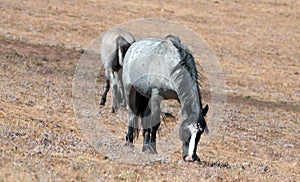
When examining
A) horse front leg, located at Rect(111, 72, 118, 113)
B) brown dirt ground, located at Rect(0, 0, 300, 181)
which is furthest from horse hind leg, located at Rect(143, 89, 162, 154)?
horse front leg, located at Rect(111, 72, 118, 113)

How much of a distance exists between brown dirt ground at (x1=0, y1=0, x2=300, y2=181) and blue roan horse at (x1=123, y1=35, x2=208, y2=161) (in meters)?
0.64

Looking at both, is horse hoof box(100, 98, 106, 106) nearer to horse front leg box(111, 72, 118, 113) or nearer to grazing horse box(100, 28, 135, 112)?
grazing horse box(100, 28, 135, 112)

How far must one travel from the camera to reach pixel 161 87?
1093 cm

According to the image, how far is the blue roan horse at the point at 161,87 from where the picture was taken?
1020 centimetres

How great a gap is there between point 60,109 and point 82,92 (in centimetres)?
497

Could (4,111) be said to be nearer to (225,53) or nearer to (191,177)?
(191,177)

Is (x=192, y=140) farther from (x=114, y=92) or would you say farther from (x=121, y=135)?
(x=114, y=92)

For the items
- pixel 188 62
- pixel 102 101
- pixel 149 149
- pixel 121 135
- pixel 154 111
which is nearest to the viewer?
pixel 188 62

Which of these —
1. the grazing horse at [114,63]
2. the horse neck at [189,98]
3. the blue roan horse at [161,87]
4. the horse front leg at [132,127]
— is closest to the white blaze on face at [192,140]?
the blue roan horse at [161,87]

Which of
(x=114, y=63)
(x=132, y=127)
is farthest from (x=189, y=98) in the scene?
(x=114, y=63)

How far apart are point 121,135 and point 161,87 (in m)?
3.67

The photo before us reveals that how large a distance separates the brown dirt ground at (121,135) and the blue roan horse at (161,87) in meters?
0.64

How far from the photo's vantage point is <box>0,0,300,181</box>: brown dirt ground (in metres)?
9.12

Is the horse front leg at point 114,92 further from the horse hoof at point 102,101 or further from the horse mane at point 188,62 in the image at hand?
the horse mane at point 188,62
